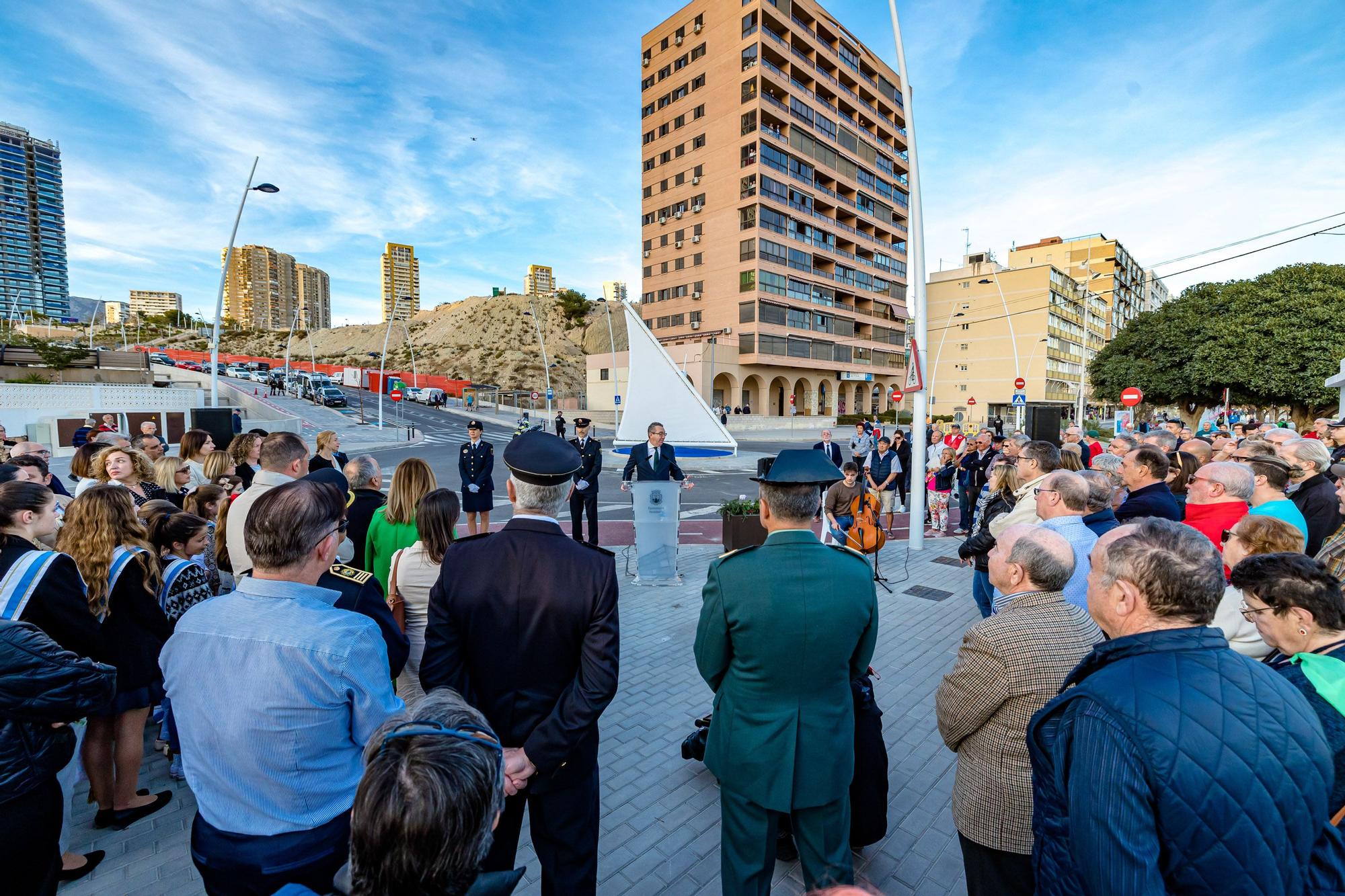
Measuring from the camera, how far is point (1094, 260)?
7106 cm

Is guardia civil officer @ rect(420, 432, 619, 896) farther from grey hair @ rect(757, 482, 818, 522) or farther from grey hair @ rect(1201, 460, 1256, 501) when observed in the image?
grey hair @ rect(1201, 460, 1256, 501)

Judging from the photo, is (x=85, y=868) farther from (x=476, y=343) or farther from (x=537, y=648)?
(x=476, y=343)

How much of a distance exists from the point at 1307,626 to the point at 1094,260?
8851 cm

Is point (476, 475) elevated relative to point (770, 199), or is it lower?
lower

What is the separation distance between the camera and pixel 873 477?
417 inches

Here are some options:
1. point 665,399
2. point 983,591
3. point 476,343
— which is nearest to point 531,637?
point 983,591

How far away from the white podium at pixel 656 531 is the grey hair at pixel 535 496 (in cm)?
527

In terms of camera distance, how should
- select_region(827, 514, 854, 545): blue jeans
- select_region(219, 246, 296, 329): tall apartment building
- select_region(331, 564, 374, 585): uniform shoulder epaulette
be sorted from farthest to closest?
1. select_region(219, 246, 296, 329): tall apartment building
2. select_region(827, 514, 854, 545): blue jeans
3. select_region(331, 564, 374, 585): uniform shoulder epaulette

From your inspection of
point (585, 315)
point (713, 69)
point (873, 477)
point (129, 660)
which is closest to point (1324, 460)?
point (873, 477)

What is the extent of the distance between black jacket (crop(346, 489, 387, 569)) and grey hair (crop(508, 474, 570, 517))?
9.63ft

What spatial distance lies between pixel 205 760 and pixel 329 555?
678 mm

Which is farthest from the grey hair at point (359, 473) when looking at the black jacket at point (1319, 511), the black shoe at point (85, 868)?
the black jacket at point (1319, 511)

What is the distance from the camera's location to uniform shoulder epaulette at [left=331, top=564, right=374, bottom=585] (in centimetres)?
239

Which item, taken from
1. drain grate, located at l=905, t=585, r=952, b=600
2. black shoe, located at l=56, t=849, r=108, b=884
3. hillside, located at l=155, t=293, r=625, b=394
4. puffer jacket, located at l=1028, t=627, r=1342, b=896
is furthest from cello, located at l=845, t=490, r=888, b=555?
hillside, located at l=155, t=293, r=625, b=394
